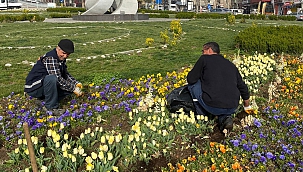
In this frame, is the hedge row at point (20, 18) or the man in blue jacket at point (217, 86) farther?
the hedge row at point (20, 18)

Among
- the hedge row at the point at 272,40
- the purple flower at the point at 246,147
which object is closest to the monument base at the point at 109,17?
the hedge row at the point at 272,40

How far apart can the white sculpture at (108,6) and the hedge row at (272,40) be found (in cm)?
1601

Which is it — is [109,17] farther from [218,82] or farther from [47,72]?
[218,82]

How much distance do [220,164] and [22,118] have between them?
2843 millimetres

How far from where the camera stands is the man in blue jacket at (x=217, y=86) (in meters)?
3.85

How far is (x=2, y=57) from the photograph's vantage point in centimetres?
933

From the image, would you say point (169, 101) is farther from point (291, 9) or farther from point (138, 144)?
point (291, 9)

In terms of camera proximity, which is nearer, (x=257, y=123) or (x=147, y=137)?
(x=147, y=137)

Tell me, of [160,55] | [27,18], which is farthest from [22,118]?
[27,18]

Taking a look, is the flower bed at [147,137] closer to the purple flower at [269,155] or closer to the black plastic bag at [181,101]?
the purple flower at [269,155]

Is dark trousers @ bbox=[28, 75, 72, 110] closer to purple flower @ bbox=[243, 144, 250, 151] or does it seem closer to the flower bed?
the flower bed

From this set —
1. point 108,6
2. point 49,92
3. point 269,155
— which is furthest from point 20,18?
point 269,155

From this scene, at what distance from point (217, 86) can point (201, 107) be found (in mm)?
419

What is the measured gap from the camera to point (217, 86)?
3.86 metres
